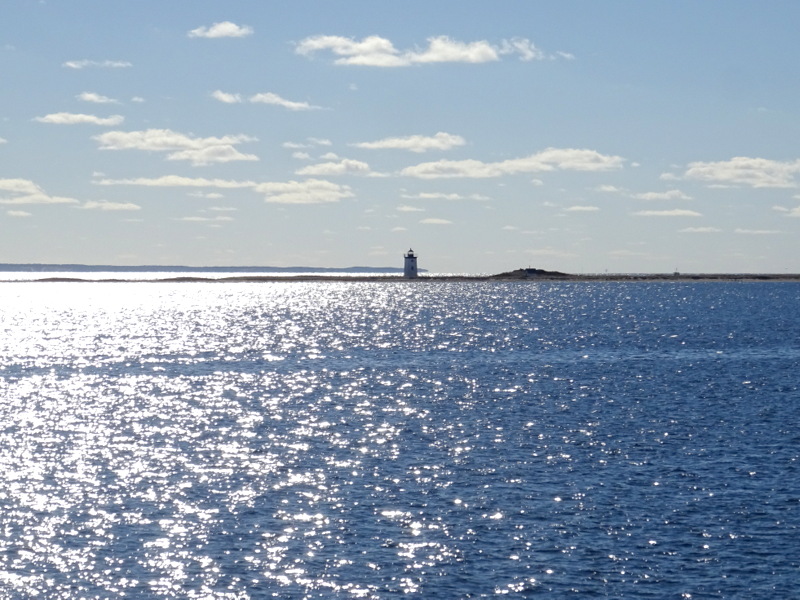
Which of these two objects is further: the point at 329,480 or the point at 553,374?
the point at 553,374

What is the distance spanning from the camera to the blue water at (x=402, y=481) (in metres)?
34.6

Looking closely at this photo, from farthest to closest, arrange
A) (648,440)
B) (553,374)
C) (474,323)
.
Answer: (474,323) → (553,374) → (648,440)

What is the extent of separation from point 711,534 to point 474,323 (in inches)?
5448

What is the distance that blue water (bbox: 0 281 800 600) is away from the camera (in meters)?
34.6

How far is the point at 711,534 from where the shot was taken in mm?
38969

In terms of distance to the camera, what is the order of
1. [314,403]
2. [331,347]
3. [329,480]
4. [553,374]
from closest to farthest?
[329,480]
[314,403]
[553,374]
[331,347]

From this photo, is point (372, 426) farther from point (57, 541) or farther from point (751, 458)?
point (57, 541)

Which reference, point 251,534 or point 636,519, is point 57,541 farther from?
point 636,519

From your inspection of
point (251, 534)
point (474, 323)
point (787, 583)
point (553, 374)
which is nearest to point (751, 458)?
point (787, 583)

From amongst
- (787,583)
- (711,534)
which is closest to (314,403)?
(711,534)

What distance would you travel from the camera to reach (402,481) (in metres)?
48.4

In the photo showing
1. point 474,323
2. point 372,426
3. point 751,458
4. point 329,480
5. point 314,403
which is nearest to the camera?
point 329,480

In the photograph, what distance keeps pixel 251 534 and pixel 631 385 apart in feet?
182

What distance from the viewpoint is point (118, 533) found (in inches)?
1563
